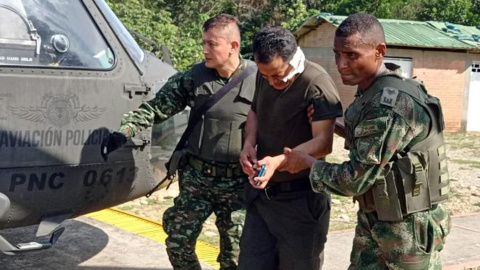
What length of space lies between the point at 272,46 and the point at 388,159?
2.60 feet

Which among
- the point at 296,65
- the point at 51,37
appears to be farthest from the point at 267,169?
the point at 51,37

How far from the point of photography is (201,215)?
4.01 m

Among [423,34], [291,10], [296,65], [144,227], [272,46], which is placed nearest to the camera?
[272,46]

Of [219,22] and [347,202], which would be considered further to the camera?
[347,202]

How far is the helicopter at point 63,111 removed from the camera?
152 inches

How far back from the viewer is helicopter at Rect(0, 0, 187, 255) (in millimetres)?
3863

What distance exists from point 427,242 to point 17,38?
2.52 m

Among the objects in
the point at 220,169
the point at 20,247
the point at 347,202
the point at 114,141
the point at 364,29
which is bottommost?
the point at 347,202

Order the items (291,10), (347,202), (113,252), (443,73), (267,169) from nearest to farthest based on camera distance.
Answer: (267,169) → (113,252) → (347,202) → (443,73) → (291,10)

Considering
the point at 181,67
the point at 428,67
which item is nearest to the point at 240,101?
the point at 181,67

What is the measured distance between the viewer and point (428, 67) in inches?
810

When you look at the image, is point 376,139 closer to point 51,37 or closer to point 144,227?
point 51,37

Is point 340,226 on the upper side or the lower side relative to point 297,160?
lower

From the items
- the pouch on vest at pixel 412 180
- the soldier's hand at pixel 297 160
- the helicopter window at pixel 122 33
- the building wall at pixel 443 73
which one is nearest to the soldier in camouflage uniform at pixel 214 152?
the helicopter window at pixel 122 33
